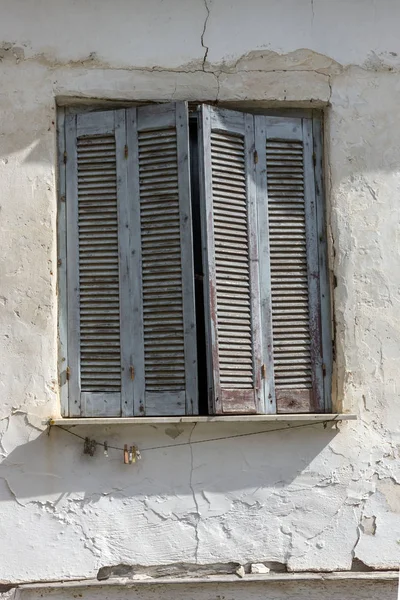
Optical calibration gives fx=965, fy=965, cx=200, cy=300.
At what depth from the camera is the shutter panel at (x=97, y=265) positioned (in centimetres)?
539

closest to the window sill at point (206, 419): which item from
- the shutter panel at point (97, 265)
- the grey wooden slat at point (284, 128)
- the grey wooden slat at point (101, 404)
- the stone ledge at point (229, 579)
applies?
the grey wooden slat at point (101, 404)

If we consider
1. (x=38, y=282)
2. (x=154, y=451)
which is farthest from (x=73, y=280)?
(x=154, y=451)

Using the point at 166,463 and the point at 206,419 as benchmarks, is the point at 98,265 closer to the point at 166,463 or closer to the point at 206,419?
the point at 206,419

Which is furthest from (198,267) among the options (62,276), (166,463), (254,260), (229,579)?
(229,579)

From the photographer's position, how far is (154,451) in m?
5.35

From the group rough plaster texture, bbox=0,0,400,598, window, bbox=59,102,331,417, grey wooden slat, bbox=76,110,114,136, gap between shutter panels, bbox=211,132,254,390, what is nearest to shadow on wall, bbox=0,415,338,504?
rough plaster texture, bbox=0,0,400,598

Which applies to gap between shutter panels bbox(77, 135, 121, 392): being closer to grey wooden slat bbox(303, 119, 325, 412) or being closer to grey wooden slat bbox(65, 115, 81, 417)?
grey wooden slat bbox(65, 115, 81, 417)

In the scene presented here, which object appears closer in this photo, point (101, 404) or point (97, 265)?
point (101, 404)

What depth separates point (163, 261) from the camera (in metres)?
5.45

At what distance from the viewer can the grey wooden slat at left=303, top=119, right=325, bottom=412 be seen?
554cm

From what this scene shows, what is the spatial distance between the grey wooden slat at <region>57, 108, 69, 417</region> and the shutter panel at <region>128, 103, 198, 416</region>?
40 cm

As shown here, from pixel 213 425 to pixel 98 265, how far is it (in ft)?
3.65

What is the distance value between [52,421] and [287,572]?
1545 mm

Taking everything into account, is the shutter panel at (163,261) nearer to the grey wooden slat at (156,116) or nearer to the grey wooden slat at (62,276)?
the grey wooden slat at (156,116)
